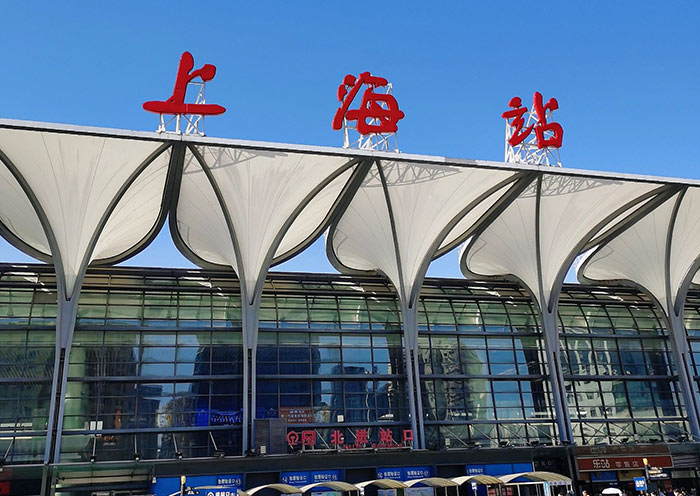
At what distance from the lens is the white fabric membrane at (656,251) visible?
120 ft

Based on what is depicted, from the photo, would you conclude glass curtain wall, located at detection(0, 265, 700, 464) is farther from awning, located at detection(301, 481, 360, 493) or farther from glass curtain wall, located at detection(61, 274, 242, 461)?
awning, located at detection(301, 481, 360, 493)

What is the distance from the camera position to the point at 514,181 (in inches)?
1254

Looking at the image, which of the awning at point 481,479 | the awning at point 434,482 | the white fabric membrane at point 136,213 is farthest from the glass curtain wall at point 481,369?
the white fabric membrane at point 136,213

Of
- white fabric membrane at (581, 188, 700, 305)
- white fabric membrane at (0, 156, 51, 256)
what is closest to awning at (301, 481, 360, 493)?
white fabric membrane at (0, 156, 51, 256)

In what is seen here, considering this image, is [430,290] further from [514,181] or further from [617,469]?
[617,469]

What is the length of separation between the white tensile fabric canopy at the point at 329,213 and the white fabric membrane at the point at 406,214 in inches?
3.3

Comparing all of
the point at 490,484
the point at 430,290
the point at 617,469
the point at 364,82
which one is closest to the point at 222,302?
the point at 430,290

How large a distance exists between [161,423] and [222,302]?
26.1 ft

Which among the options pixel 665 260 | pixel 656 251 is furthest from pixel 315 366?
pixel 665 260

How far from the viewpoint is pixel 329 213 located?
3466 cm

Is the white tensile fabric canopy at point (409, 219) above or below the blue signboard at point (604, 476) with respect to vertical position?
above

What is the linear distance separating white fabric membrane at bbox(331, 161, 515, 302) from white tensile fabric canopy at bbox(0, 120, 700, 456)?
85 millimetres

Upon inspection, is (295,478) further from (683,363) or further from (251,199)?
(683,363)

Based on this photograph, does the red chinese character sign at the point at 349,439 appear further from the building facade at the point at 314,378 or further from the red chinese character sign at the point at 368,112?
the red chinese character sign at the point at 368,112
